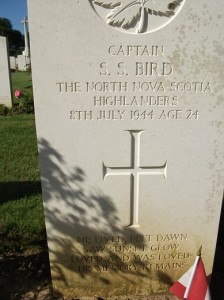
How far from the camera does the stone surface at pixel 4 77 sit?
8.98 m

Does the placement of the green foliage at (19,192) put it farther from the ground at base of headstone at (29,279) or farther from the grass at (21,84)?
the grass at (21,84)

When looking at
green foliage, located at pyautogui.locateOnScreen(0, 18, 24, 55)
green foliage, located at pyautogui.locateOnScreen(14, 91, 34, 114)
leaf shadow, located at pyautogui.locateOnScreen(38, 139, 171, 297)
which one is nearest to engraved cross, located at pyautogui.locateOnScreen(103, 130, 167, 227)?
leaf shadow, located at pyautogui.locateOnScreen(38, 139, 171, 297)

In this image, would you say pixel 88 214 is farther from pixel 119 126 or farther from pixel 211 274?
pixel 211 274

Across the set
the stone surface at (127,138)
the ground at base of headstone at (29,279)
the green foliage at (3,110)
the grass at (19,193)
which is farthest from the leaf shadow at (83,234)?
the green foliage at (3,110)

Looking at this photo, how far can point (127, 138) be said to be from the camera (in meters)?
2.39

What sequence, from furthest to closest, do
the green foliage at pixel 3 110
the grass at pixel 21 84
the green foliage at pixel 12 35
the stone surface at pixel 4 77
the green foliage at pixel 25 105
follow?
1. the green foliage at pixel 12 35
2. the grass at pixel 21 84
3. the green foliage at pixel 25 105
4. the stone surface at pixel 4 77
5. the green foliage at pixel 3 110

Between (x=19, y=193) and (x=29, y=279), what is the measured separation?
165 centimetres

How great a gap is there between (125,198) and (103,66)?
40.7 inches

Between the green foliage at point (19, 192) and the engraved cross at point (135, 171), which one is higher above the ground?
the engraved cross at point (135, 171)

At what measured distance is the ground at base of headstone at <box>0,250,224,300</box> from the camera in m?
2.71

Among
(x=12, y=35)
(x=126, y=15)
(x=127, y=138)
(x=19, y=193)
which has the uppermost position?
(x=12, y=35)

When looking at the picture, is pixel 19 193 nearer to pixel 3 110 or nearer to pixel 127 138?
pixel 127 138

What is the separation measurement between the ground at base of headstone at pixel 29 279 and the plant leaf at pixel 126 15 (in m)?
2.21

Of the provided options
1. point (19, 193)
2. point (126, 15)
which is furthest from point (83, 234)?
point (19, 193)
